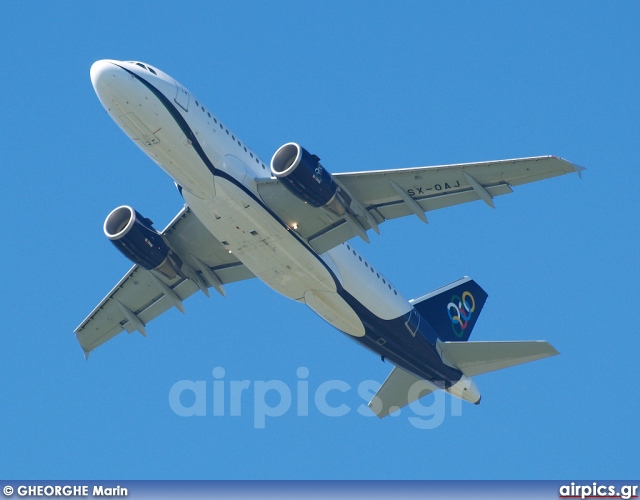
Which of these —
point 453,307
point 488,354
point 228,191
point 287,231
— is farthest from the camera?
point 453,307

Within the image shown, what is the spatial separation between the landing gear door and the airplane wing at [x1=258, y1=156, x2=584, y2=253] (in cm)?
339

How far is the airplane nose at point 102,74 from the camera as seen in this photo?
1400 inches

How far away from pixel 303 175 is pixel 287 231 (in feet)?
8.70

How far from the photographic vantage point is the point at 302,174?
37.0 meters

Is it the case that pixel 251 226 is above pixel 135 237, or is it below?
above

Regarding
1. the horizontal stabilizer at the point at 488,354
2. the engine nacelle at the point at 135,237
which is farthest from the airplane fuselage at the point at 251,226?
the engine nacelle at the point at 135,237

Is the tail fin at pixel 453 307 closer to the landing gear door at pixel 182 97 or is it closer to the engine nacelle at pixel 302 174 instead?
the engine nacelle at pixel 302 174

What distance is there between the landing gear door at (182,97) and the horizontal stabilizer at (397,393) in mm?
13597

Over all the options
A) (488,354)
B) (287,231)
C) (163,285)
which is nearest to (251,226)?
(287,231)

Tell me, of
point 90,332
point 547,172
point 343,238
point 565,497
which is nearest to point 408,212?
point 343,238

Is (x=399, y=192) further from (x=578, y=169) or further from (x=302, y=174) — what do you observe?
(x=578, y=169)

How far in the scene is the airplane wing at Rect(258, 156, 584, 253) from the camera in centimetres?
3703

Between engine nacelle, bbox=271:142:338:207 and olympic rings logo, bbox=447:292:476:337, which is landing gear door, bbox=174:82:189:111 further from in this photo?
olympic rings logo, bbox=447:292:476:337

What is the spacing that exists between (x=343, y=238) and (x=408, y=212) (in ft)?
7.52
